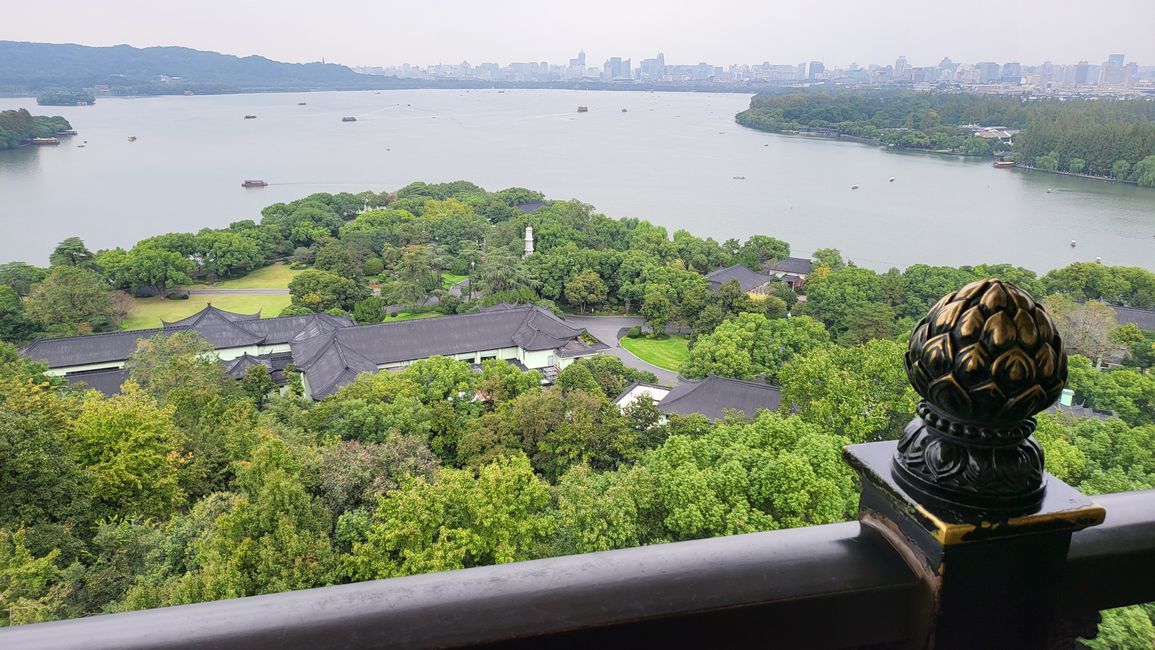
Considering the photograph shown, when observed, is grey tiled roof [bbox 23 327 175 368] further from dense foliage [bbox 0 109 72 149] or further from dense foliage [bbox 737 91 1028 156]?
dense foliage [bbox 737 91 1028 156]

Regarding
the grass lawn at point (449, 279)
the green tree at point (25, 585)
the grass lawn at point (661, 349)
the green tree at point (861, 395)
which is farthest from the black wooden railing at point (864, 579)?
the grass lawn at point (449, 279)

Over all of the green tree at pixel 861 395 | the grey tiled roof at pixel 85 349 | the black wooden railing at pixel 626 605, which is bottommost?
the grey tiled roof at pixel 85 349

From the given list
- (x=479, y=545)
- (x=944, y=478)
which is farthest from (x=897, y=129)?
(x=944, y=478)

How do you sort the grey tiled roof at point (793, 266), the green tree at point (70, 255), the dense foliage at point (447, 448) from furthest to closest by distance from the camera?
the grey tiled roof at point (793, 266), the green tree at point (70, 255), the dense foliage at point (447, 448)

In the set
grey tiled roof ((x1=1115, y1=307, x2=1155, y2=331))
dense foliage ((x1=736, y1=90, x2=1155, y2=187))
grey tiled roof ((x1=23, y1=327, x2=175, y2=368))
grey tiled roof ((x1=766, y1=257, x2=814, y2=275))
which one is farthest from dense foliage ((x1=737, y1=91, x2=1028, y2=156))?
grey tiled roof ((x1=23, y1=327, x2=175, y2=368))

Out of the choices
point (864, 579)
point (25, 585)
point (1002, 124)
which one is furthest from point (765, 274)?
point (1002, 124)

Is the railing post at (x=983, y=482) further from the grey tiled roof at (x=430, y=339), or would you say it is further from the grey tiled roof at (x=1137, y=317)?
the grey tiled roof at (x=1137, y=317)

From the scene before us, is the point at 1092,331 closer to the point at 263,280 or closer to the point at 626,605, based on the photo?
the point at 626,605
